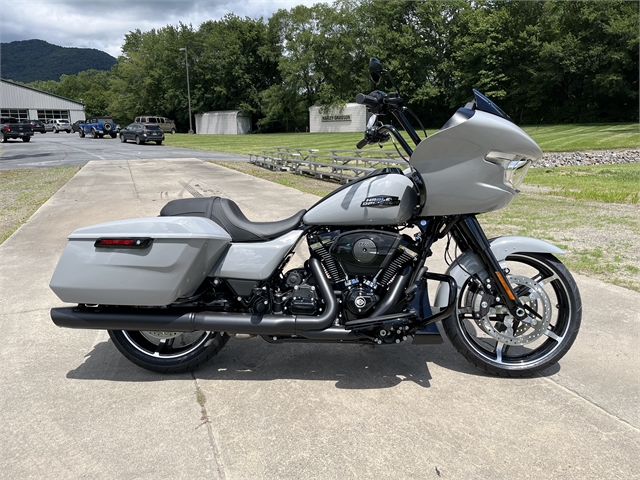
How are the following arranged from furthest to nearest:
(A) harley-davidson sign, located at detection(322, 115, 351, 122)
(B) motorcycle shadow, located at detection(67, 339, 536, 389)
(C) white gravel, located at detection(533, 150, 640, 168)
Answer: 1. (A) harley-davidson sign, located at detection(322, 115, 351, 122)
2. (C) white gravel, located at detection(533, 150, 640, 168)
3. (B) motorcycle shadow, located at detection(67, 339, 536, 389)

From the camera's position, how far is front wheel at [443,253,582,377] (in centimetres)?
305

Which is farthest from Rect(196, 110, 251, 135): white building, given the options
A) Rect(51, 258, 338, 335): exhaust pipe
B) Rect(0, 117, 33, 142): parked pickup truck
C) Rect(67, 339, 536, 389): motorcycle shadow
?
Rect(51, 258, 338, 335): exhaust pipe

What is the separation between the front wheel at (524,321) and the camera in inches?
120

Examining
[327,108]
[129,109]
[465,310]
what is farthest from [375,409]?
[129,109]

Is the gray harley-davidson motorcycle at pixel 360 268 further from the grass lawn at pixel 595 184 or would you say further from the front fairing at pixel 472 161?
the grass lawn at pixel 595 184

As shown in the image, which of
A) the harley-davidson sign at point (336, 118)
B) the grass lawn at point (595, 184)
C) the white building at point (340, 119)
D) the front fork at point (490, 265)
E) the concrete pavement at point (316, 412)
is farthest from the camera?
the harley-davidson sign at point (336, 118)

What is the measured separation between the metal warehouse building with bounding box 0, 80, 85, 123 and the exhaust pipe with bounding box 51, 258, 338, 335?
7779cm

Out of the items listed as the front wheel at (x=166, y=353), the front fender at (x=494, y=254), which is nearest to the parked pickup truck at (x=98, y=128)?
the front wheel at (x=166, y=353)

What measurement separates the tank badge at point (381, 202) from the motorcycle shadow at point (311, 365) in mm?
1161

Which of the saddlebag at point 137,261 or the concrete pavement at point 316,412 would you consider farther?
the saddlebag at point 137,261

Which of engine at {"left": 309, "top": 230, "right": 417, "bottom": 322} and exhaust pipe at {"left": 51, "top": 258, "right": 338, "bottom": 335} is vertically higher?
engine at {"left": 309, "top": 230, "right": 417, "bottom": 322}

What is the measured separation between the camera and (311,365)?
3.38 meters

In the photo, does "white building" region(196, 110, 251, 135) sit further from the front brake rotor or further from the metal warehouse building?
the front brake rotor

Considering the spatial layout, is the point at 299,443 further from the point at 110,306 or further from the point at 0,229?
the point at 0,229
